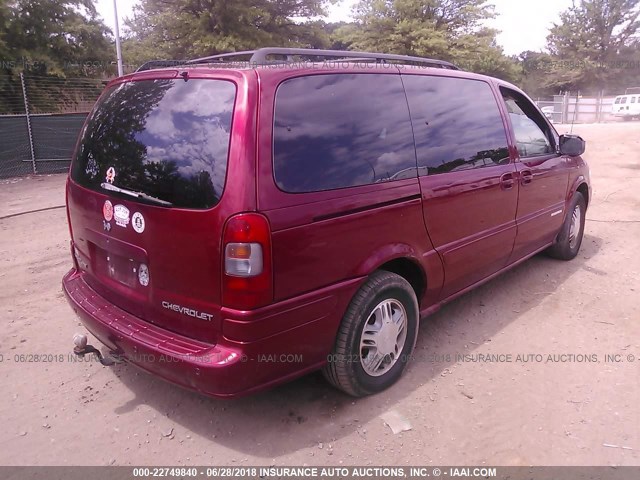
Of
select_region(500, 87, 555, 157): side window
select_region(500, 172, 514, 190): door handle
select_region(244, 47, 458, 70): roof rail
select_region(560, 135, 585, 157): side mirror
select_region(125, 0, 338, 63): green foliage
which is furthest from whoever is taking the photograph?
select_region(125, 0, 338, 63): green foliage

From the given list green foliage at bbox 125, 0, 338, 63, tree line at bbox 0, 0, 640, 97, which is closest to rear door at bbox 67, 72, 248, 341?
tree line at bbox 0, 0, 640, 97

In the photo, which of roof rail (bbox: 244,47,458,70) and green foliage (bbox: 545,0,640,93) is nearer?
roof rail (bbox: 244,47,458,70)

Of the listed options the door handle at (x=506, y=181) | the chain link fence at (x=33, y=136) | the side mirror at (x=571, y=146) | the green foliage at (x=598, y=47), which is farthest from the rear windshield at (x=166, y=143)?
the green foliage at (x=598, y=47)

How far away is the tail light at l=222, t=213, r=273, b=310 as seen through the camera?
223 centimetres

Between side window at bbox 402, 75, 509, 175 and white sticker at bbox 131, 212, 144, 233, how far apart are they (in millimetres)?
1635

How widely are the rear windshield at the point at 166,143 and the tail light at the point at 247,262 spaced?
0.18m

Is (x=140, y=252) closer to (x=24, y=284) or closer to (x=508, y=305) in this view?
(x=24, y=284)

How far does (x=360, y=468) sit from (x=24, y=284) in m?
3.75

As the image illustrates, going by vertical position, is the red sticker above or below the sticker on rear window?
below

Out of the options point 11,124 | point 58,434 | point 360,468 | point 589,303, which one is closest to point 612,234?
point 589,303

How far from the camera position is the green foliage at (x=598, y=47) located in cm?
4316

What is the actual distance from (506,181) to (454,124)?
2.39ft

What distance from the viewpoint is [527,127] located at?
4.43m

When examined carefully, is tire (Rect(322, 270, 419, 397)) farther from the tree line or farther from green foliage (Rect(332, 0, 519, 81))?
green foliage (Rect(332, 0, 519, 81))
